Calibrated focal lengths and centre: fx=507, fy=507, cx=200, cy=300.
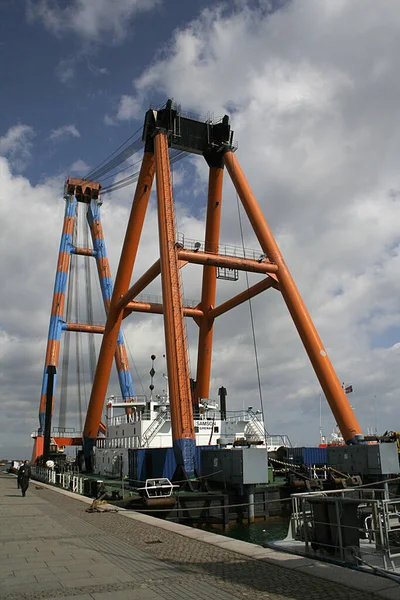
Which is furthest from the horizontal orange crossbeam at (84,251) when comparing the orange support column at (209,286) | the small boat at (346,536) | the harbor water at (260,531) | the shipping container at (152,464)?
the small boat at (346,536)

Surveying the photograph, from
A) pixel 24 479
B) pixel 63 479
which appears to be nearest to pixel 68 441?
pixel 63 479

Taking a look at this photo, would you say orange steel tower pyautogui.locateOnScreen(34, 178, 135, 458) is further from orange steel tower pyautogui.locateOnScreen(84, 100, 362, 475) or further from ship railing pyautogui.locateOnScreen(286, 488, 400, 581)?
ship railing pyautogui.locateOnScreen(286, 488, 400, 581)

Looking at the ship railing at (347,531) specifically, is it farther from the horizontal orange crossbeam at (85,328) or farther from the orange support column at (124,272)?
the horizontal orange crossbeam at (85,328)

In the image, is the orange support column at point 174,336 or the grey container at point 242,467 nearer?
the grey container at point 242,467

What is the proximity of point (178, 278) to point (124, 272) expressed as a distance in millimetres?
8287

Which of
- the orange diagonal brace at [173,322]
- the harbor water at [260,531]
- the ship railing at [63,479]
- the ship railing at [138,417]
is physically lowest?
the harbor water at [260,531]

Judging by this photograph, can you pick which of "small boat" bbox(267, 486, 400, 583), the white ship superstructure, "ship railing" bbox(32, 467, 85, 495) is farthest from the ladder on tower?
"small boat" bbox(267, 486, 400, 583)

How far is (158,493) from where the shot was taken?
18.8m

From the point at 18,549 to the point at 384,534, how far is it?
21.3ft

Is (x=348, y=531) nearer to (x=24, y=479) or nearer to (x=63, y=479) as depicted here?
(x=24, y=479)

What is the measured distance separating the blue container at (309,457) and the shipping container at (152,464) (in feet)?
20.4

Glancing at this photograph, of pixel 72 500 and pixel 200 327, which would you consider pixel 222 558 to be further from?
pixel 200 327

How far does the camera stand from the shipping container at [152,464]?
22.1m

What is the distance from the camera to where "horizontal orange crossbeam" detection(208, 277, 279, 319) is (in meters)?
28.2
